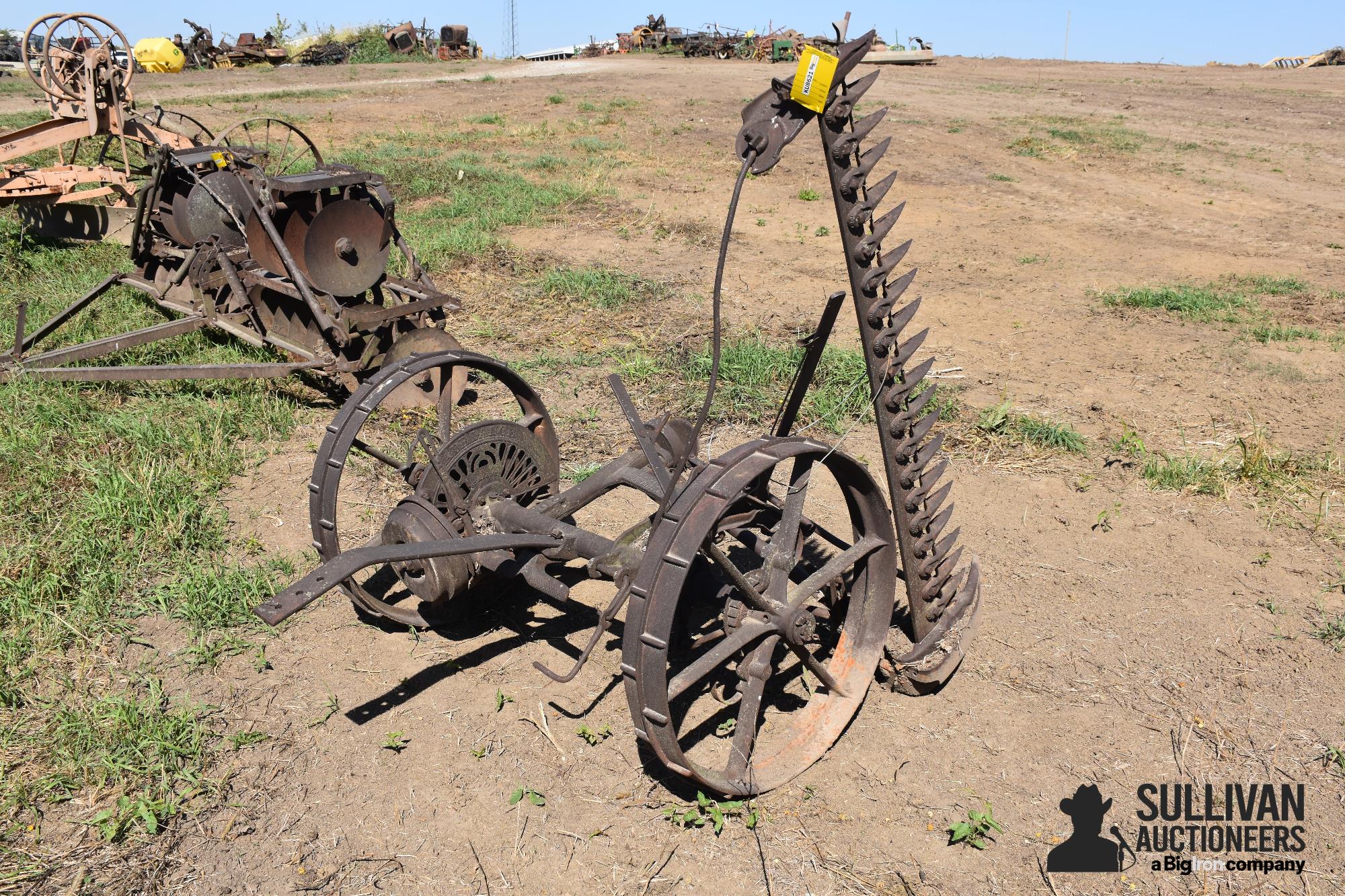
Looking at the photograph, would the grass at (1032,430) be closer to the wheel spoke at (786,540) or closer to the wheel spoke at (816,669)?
the wheel spoke at (816,669)

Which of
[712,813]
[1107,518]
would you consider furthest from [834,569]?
[1107,518]

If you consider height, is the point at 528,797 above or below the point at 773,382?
below

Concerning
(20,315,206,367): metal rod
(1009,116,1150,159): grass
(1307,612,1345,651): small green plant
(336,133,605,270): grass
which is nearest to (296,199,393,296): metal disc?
(20,315,206,367): metal rod

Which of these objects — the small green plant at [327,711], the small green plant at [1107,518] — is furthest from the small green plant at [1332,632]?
the small green plant at [327,711]

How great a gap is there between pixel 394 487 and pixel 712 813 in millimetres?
2809

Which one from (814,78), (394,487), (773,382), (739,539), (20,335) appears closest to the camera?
(814,78)

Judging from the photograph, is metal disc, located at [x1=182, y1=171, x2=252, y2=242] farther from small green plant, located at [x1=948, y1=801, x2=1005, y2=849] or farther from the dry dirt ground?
small green plant, located at [x1=948, y1=801, x2=1005, y2=849]

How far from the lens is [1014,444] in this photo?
5473 millimetres

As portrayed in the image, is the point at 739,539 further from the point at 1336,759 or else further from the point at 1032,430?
the point at 1032,430

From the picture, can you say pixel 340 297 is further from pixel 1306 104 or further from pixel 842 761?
pixel 1306 104

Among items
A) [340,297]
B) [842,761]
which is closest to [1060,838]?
[842,761]

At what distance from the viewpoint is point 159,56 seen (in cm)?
2567

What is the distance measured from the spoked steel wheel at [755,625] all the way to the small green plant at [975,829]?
0.50 m

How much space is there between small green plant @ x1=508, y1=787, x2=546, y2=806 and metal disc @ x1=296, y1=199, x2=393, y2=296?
4055 millimetres
